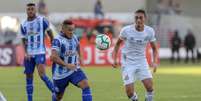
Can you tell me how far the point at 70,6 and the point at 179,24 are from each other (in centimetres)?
721

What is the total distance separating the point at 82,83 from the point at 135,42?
65.7 inches

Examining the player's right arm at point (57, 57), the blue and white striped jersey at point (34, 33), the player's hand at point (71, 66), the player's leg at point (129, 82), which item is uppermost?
the blue and white striped jersey at point (34, 33)

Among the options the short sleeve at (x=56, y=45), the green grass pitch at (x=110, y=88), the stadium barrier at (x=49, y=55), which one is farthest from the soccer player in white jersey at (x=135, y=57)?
the stadium barrier at (x=49, y=55)

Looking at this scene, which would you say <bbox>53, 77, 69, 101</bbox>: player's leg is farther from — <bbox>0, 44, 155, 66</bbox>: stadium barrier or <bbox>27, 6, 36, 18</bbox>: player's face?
<bbox>0, 44, 155, 66</bbox>: stadium barrier

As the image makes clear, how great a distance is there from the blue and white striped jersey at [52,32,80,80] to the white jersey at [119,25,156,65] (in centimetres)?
133

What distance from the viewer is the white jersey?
15484 millimetres

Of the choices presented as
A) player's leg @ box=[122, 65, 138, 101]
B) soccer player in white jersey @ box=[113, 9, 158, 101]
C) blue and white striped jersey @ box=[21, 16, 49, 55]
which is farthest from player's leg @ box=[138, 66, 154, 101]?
blue and white striped jersey @ box=[21, 16, 49, 55]

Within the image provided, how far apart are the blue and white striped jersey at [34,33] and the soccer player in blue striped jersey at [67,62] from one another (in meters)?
2.72

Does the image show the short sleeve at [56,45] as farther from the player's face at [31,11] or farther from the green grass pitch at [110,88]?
the green grass pitch at [110,88]

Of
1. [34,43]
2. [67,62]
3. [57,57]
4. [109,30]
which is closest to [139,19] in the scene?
[67,62]

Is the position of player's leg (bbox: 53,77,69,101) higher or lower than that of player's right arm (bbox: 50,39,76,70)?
lower

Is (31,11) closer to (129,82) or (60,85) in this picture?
(60,85)

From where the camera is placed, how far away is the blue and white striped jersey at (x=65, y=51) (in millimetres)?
14445

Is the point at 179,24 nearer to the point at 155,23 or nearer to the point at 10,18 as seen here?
the point at 155,23
